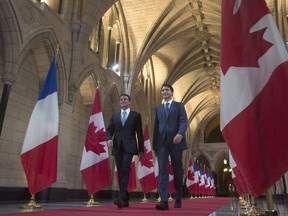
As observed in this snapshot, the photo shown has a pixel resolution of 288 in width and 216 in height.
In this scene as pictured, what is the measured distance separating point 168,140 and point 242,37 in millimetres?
2203

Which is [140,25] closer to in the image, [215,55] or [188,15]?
[188,15]

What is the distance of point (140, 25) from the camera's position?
15.0m

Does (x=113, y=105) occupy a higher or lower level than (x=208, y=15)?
lower

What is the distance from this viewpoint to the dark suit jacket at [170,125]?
3.90 meters

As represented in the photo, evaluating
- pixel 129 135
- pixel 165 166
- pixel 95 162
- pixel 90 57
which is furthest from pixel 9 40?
pixel 165 166

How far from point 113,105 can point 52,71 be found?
8563 millimetres

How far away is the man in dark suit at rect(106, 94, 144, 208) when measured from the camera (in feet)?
13.5

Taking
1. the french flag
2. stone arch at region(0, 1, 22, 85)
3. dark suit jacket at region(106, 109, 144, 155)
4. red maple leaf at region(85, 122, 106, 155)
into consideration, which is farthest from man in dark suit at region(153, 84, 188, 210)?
stone arch at region(0, 1, 22, 85)

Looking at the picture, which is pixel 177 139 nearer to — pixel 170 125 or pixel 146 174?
pixel 170 125

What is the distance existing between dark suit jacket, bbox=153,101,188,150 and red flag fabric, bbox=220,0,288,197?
6.69 ft

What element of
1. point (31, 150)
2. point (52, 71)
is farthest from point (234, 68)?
point (52, 71)

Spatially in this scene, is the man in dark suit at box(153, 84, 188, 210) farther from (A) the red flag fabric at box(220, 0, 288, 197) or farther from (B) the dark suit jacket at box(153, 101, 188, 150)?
(A) the red flag fabric at box(220, 0, 288, 197)

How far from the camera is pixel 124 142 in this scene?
4184mm

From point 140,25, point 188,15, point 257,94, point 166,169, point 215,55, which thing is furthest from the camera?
point 215,55
